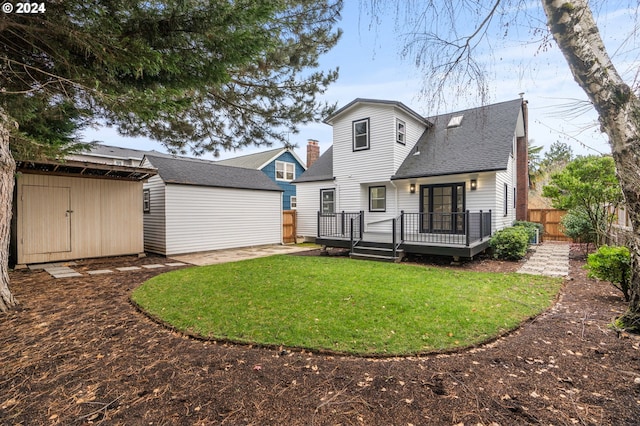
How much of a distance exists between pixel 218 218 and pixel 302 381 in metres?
10.1

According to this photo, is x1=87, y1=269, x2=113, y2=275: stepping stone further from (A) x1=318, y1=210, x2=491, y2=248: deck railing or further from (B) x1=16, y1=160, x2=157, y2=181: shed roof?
(A) x1=318, y1=210, x2=491, y2=248: deck railing

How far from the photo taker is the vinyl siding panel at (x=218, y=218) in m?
10.5

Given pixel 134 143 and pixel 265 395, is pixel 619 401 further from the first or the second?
pixel 134 143

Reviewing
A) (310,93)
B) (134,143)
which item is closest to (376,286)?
(310,93)

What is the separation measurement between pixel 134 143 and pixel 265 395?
25.4 feet

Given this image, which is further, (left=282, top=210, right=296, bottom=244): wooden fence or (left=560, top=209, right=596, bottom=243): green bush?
(left=282, top=210, right=296, bottom=244): wooden fence

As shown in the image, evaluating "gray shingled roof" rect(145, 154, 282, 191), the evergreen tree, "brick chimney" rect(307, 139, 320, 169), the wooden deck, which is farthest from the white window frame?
the evergreen tree

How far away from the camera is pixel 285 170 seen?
21.6 m

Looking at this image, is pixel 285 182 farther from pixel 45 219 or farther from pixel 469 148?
pixel 45 219

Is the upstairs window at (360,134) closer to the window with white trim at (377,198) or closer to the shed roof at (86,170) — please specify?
the window with white trim at (377,198)

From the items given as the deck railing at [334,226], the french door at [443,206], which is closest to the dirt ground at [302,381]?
the french door at [443,206]

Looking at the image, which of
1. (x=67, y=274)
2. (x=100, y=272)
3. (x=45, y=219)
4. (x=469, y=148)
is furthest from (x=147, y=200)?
(x=469, y=148)

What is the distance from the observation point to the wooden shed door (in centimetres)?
813

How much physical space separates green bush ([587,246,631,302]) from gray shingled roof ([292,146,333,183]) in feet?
32.7
